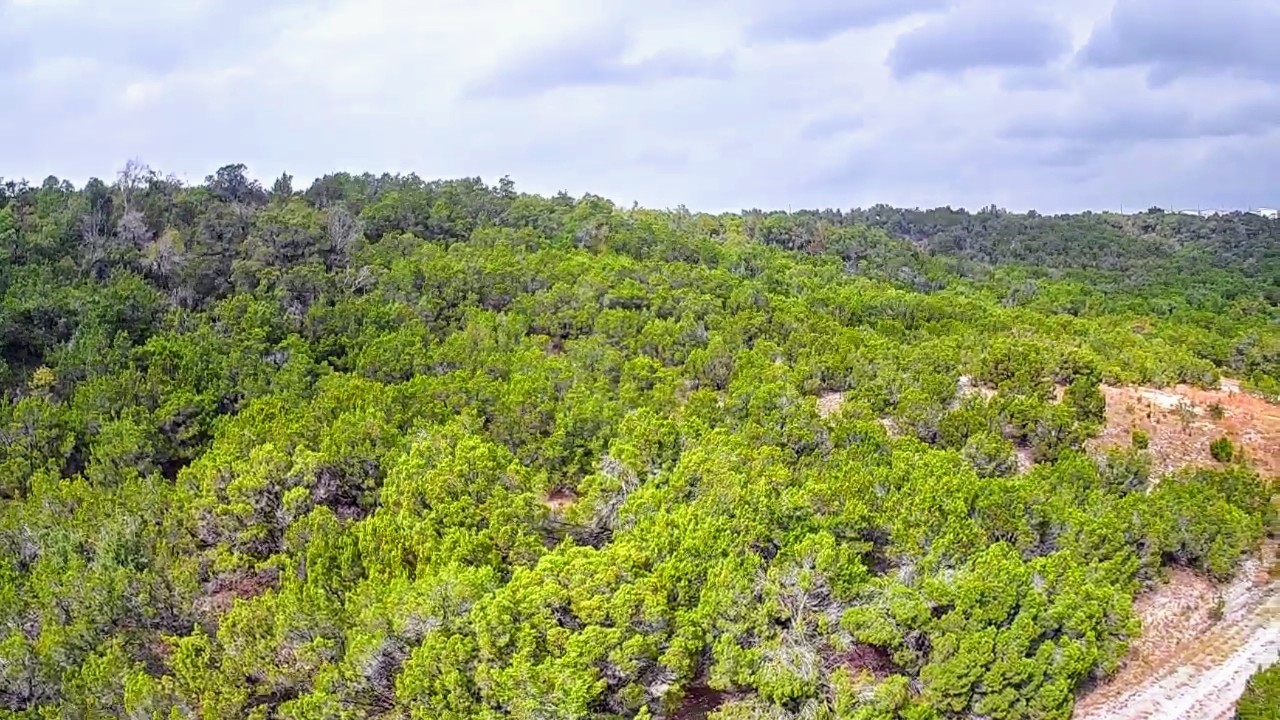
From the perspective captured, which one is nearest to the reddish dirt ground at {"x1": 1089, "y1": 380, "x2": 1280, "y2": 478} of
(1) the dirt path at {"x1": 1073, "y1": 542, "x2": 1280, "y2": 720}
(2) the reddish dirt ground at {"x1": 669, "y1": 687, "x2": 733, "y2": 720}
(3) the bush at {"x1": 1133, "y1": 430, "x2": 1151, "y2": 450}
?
(3) the bush at {"x1": 1133, "y1": 430, "x2": 1151, "y2": 450}

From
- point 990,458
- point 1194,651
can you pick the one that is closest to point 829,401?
point 990,458

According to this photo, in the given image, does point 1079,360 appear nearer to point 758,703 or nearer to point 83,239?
point 758,703

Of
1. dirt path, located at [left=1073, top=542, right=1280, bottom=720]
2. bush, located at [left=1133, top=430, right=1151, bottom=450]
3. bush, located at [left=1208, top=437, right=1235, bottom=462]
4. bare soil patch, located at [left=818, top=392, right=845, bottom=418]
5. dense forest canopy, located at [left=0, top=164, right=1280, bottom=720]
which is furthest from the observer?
bare soil patch, located at [left=818, top=392, right=845, bottom=418]

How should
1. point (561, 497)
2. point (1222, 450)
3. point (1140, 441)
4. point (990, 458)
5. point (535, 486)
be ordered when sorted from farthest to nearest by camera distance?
point (1222, 450) < point (1140, 441) < point (561, 497) < point (990, 458) < point (535, 486)

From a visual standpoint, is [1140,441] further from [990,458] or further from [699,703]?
[699,703]

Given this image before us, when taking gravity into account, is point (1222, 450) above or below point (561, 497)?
above

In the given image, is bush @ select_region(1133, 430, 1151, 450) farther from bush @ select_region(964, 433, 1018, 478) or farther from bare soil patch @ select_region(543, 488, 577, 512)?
bare soil patch @ select_region(543, 488, 577, 512)
